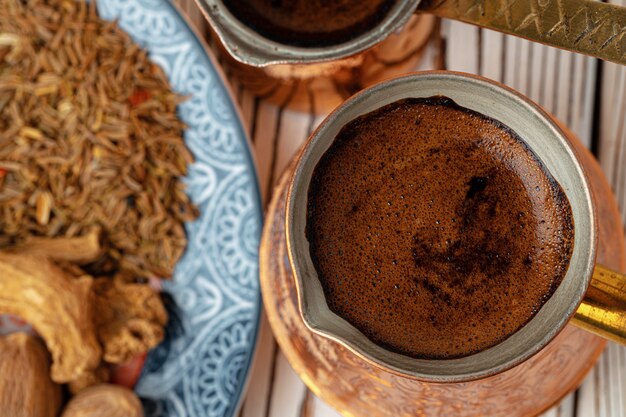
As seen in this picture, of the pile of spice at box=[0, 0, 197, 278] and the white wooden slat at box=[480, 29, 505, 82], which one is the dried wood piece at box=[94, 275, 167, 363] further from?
the white wooden slat at box=[480, 29, 505, 82]

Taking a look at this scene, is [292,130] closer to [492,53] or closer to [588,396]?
Answer: [492,53]

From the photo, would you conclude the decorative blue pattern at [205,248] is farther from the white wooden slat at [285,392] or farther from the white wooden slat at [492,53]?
the white wooden slat at [492,53]

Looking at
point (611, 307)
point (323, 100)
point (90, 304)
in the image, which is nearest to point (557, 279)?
point (611, 307)

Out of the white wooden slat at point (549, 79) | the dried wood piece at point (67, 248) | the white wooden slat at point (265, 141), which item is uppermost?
the white wooden slat at point (549, 79)

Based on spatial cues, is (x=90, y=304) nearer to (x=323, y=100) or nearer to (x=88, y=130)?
(x=88, y=130)

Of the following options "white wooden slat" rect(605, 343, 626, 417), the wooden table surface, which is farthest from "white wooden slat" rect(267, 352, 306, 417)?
"white wooden slat" rect(605, 343, 626, 417)

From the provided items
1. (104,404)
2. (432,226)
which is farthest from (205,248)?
(432,226)

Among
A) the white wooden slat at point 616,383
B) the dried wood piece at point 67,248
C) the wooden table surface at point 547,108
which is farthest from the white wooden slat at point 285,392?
the white wooden slat at point 616,383
